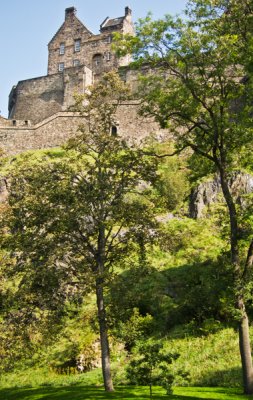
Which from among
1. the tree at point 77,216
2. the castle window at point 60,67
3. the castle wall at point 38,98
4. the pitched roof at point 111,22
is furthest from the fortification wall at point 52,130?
the tree at point 77,216

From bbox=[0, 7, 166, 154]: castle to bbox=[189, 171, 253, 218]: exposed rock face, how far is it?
39.8 feet

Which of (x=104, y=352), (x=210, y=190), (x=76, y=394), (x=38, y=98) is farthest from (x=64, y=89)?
(x=76, y=394)

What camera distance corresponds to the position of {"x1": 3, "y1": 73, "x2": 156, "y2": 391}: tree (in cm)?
1722

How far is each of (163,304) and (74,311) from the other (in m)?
5.41

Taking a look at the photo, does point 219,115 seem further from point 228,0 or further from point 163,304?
point 163,304

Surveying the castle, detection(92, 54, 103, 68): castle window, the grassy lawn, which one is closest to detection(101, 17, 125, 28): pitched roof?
the castle

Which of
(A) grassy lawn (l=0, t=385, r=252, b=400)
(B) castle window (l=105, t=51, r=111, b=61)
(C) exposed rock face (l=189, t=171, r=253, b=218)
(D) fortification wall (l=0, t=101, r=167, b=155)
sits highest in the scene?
(B) castle window (l=105, t=51, r=111, b=61)

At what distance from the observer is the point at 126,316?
1739 centimetres

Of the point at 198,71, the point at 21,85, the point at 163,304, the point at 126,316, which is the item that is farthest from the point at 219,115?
the point at 21,85

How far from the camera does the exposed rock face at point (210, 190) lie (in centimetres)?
3347

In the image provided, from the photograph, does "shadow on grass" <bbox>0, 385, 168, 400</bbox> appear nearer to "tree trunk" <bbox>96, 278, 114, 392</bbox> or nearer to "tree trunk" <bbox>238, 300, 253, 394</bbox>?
"tree trunk" <bbox>96, 278, 114, 392</bbox>

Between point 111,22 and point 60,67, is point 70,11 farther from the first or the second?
point 60,67

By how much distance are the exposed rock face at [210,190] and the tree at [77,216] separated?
15569mm

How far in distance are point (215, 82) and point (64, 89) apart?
1809 inches
